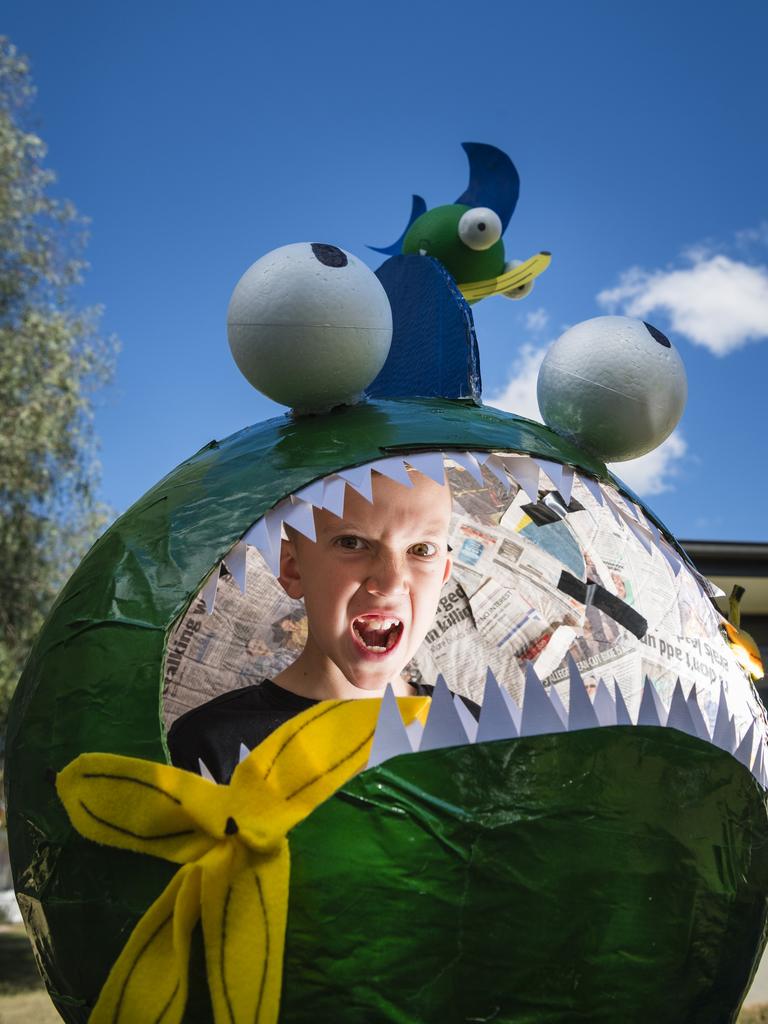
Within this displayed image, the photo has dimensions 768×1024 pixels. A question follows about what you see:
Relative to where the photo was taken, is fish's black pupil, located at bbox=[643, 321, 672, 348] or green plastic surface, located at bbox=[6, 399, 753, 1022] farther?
fish's black pupil, located at bbox=[643, 321, 672, 348]

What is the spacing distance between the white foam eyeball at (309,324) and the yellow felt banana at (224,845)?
0.77m

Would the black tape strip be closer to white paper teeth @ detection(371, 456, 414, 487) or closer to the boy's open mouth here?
the boy's open mouth

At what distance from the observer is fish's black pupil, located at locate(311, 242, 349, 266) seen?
86.4 inches

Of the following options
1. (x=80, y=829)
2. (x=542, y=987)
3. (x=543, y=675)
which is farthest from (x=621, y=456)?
(x=80, y=829)

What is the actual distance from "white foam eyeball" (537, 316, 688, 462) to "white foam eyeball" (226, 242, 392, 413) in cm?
46

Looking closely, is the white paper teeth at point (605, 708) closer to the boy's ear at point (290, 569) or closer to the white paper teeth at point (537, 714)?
the white paper teeth at point (537, 714)

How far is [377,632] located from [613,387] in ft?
2.58

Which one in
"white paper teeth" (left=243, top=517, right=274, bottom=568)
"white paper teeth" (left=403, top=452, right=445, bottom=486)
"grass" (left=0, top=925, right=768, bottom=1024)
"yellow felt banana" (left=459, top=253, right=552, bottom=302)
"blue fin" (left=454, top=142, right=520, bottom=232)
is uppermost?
"blue fin" (left=454, top=142, right=520, bottom=232)

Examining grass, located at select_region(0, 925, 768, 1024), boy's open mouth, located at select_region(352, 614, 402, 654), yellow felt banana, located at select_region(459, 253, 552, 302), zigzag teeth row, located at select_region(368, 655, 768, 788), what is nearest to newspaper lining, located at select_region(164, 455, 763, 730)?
boy's open mouth, located at select_region(352, 614, 402, 654)

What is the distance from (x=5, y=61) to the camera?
33.2 feet

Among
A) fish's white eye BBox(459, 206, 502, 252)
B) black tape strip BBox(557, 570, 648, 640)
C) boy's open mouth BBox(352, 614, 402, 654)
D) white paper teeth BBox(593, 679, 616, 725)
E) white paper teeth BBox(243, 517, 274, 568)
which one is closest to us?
white paper teeth BBox(593, 679, 616, 725)

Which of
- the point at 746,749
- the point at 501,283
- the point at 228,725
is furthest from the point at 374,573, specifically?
the point at 501,283

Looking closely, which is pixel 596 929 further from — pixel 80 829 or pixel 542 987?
pixel 80 829

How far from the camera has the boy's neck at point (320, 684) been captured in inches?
105
